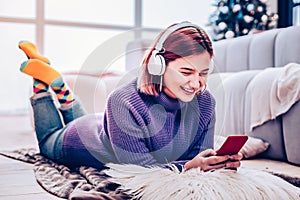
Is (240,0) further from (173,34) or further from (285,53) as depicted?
(173,34)

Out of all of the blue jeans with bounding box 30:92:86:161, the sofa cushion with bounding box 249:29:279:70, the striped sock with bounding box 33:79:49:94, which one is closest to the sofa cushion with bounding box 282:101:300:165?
the sofa cushion with bounding box 249:29:279:70

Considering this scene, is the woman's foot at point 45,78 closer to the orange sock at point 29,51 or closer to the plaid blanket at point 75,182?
the orange sock at point 29,51

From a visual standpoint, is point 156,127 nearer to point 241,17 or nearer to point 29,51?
point 29,51

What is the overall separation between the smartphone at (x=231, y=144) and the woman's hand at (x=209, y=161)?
10 mm

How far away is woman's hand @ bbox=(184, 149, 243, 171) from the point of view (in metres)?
A: 0.73

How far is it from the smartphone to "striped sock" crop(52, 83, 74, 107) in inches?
25.5

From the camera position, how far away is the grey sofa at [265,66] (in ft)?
3.75

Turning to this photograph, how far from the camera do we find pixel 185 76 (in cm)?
70

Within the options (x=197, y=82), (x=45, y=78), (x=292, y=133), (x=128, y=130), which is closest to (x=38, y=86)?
(x=45, y=78)

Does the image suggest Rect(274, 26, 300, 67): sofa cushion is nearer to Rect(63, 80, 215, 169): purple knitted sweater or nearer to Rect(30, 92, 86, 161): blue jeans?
Rect(63, 80, 215, 169): purple knitted sweater

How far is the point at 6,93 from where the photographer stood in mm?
3119

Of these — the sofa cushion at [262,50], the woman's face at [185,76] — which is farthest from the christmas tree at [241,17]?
the woman's face at [185,76]

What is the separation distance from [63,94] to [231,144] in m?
0.69

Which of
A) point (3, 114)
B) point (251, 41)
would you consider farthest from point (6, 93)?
point (251, 41)
